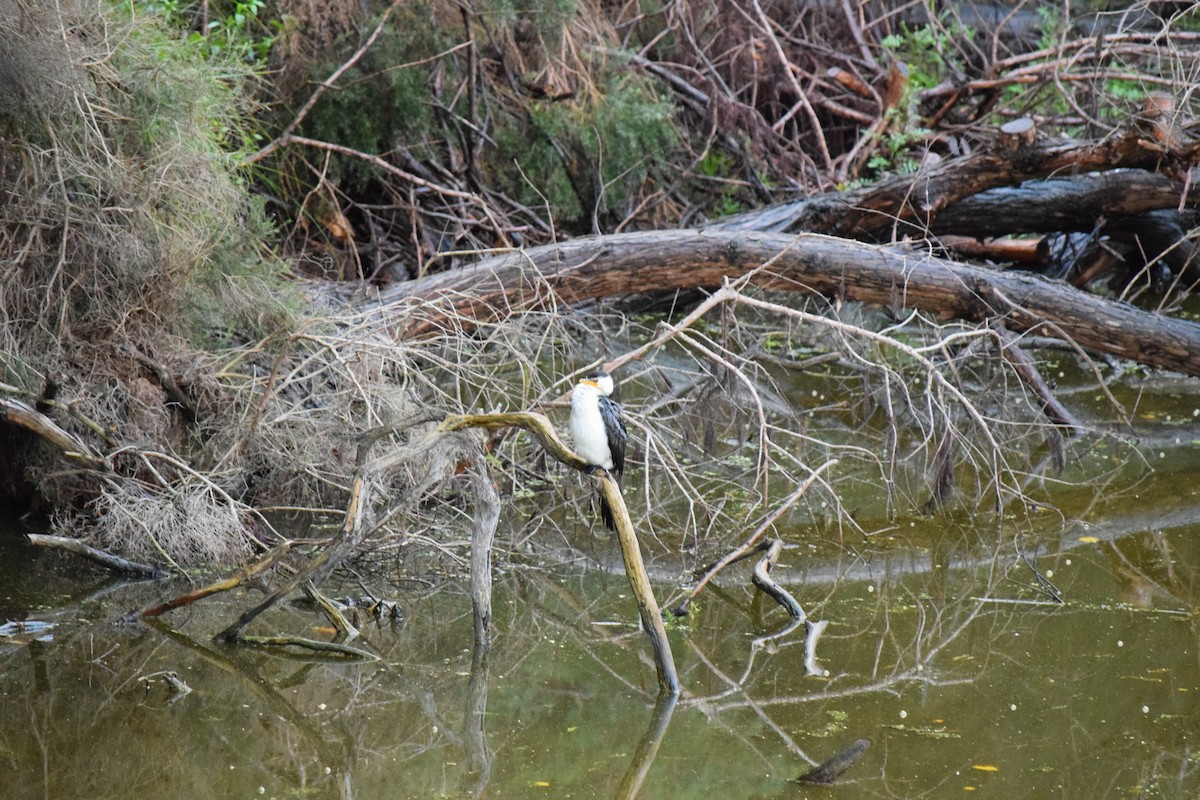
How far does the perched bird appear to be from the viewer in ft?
14.7

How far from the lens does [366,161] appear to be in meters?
7.83

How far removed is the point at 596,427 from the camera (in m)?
4.48

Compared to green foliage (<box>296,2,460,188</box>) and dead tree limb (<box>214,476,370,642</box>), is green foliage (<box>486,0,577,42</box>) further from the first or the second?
dead tree limb (<box>214,476,370,642</box>)

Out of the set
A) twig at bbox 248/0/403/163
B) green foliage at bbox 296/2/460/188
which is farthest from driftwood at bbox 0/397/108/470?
green foliage at bbox 296/2/460/188

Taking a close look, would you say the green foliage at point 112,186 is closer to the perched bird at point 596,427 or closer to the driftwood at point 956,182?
the perched bird at point 596,427

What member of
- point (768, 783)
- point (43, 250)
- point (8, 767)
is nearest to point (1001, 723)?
point (768, 783)

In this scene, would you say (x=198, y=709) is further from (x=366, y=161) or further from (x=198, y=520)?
(x=366, y=161)

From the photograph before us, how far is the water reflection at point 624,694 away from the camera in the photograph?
142 inches

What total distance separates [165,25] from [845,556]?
420 centimetres

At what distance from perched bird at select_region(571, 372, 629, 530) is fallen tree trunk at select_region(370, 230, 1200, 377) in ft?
6.15

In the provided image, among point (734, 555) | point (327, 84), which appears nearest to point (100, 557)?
point (734, 555)

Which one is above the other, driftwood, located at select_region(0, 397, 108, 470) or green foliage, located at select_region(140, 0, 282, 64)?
green foliage, located at select_region(140, 0, 282, 64)

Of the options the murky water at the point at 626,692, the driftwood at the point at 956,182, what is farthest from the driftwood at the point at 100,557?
the driftwood at the point at 956,182

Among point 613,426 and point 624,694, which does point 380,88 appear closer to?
point 613,426
